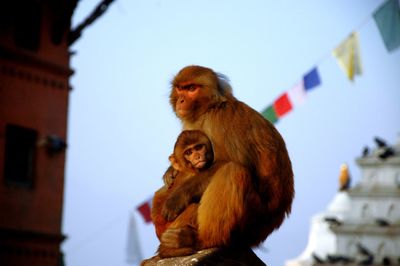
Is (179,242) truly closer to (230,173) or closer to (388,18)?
(230,173)

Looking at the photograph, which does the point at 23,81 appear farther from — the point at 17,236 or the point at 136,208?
the point at 136,208

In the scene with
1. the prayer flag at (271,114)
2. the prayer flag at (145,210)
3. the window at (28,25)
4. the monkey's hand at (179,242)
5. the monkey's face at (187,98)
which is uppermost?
the window at (28,25)

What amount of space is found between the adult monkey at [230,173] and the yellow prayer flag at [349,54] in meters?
9.69

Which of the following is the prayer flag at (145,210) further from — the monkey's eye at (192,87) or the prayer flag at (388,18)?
the monkey's eye at (192,87)

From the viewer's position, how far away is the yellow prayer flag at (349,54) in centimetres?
1548

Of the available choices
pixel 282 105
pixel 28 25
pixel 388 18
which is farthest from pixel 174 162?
pixel 28 25

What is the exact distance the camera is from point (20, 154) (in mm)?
22188

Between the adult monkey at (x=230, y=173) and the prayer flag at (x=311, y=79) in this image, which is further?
the prayer flag at (x=311, y=79)

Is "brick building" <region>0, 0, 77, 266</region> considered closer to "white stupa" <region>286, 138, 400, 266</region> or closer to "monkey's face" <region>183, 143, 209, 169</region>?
"monkey's face" <region>183, 143, 209, 169</region>

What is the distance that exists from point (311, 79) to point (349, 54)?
4.46ft

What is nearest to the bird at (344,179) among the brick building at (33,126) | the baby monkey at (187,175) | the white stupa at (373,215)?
the white stupa at (373,215)

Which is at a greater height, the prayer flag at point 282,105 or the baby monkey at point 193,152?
the prayer flag at point 282,105

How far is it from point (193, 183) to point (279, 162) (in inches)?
18.0

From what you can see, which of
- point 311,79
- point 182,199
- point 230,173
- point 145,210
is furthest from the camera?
point 145,210
